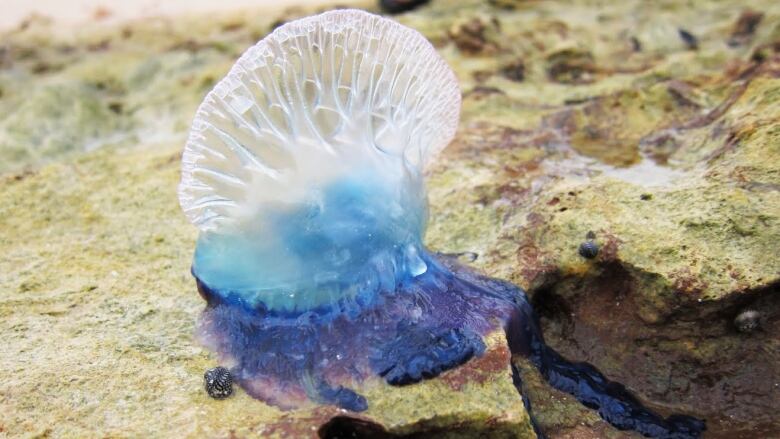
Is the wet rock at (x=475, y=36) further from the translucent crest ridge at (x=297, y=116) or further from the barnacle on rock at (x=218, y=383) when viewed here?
the barnacle on rock at (x=218, y=383)

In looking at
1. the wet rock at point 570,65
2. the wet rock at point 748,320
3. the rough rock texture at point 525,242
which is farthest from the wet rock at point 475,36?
the wet rock at point 748,320

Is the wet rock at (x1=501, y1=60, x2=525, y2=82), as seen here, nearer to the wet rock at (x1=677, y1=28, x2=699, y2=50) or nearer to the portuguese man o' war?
the wet rock at (x1=677, y1=28, x2=699, y2=50)

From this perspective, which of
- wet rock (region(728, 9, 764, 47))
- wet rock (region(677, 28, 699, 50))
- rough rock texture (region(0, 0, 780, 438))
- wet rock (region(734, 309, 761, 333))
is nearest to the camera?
rough rock texture (region(0, 0, 780, 438))

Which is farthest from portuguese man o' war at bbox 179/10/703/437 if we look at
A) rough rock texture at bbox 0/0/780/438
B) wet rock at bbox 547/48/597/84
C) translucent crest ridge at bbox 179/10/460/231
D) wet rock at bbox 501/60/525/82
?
wet rock at bbox 547/48/597/84

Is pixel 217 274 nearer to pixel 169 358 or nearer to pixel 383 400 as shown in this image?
pixel 169 358

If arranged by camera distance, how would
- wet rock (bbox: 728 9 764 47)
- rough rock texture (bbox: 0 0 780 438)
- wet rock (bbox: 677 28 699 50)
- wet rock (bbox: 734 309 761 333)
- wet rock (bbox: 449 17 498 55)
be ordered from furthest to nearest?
wet rock (bbox: 449 17 498 55) < wet rock (bbox: 677 28 699 50) < wet rock (bbox: 728 9 764 47) < wet rock (bbox: 734 309 761 333) < rough rock texture (bbox: 0 0 780 438)

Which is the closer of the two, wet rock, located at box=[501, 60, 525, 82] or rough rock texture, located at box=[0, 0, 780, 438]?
rough rock texture, located at box=[0, 0, 780, 438]

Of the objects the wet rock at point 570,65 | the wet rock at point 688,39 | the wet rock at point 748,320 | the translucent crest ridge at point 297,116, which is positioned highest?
the translucent crest ridge at point 297,116

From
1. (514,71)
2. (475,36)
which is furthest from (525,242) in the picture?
(475,36)
